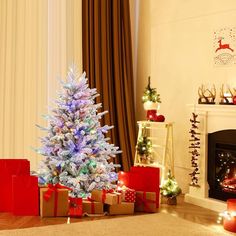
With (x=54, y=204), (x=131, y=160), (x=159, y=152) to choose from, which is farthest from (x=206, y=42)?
(x=54, y=204)

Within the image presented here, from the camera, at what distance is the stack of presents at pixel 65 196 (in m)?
4.32

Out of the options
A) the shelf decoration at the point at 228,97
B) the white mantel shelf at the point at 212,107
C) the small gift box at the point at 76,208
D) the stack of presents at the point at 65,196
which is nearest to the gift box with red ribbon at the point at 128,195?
the stack of presents at the point at 65,196

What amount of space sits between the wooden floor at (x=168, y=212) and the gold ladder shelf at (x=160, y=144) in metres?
0.57

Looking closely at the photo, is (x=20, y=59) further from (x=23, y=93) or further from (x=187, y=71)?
(x=187, y=71)

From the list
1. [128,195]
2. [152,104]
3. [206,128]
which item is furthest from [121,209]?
[152,104]

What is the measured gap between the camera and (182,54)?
5680 millimetres

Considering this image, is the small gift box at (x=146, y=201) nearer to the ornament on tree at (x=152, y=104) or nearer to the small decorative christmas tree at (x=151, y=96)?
the ornament on tree at (x=152, y=104)

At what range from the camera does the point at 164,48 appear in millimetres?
5980

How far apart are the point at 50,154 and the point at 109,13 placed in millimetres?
2449

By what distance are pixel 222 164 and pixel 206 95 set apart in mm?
803

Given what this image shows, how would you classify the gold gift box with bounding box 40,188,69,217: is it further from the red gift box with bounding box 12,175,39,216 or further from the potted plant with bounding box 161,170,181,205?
the potted plant with bounding box 161,170,181,205

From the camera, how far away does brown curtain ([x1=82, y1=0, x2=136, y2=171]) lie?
6109 mm

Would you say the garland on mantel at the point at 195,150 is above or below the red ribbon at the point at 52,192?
above

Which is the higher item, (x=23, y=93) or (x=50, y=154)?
(x=23, y=93)
